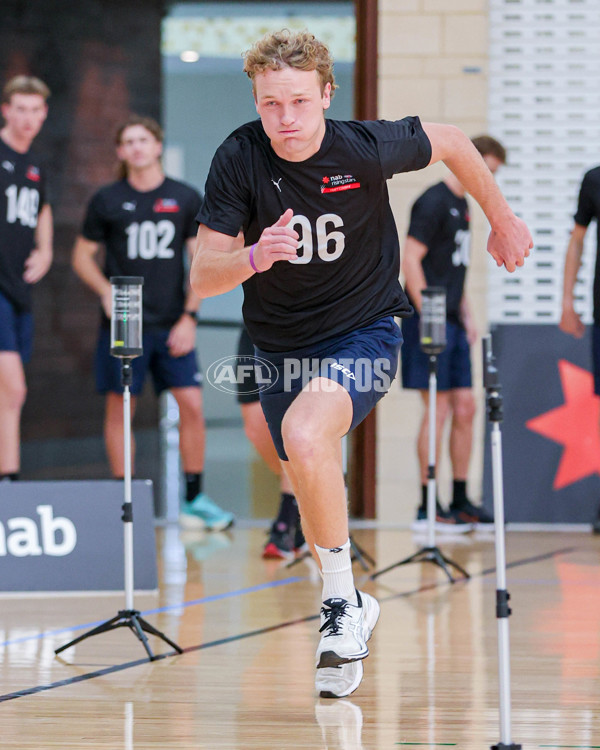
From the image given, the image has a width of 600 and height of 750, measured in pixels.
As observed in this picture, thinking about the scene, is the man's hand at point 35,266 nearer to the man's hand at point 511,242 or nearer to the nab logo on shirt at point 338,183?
the nab logo on shirt at point 338,183

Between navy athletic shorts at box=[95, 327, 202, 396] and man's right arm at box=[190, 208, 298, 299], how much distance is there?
3.38 meters

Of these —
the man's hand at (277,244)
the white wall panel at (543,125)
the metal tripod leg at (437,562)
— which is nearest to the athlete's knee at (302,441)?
the man's hand at (277,244)

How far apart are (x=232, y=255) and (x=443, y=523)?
3.93 metres

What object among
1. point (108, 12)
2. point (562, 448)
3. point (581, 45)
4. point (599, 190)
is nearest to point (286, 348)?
point (599, 190)

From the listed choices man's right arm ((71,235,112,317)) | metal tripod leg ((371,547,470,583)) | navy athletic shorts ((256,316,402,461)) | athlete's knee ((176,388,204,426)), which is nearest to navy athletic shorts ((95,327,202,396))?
athlete's knee ((176,388,204,426))

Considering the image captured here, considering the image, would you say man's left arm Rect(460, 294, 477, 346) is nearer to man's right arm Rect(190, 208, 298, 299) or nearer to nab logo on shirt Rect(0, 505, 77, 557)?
nab logo on shirt Rect(0, 505, 77, 557)

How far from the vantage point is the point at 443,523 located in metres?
6.54

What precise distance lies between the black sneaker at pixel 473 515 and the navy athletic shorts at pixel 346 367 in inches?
129

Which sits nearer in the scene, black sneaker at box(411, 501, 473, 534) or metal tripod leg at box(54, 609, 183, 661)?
metal tripod leg at box(54, 609, 183, 661)

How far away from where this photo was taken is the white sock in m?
3.19

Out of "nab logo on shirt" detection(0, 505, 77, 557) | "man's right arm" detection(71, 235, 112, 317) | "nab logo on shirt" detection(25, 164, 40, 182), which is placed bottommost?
"nab logo on shirt" detection(0, 505, 77, 557)

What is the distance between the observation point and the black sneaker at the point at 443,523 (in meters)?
6.46

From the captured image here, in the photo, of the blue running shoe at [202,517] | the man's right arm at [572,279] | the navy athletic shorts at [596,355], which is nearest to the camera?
the navy athletic shorts at [596,355]

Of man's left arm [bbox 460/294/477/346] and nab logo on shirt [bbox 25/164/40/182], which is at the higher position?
nab logo on shirt [bbox 25/164/40/182]
